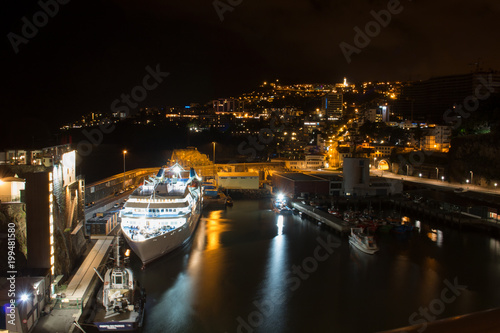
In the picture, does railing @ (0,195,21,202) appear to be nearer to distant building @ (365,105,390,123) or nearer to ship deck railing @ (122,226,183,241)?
ship deck railing @ (122,226,183,241)

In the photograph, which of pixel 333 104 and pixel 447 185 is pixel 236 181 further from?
pixel 333 104

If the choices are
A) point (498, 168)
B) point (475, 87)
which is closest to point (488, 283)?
point (498, 168)

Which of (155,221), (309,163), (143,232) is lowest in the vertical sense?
(143,232)

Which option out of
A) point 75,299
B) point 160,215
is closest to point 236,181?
point 160,215

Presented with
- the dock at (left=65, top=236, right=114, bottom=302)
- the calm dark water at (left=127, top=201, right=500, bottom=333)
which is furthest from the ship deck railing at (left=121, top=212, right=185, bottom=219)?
the calm dark water at (left=127, top=201, right=500, bottom=333)

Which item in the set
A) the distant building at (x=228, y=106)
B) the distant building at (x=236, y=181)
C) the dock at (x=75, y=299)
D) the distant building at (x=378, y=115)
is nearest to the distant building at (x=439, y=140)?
the distant building at (x=378, y=115)

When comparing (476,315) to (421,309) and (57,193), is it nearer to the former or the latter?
(421,309)
